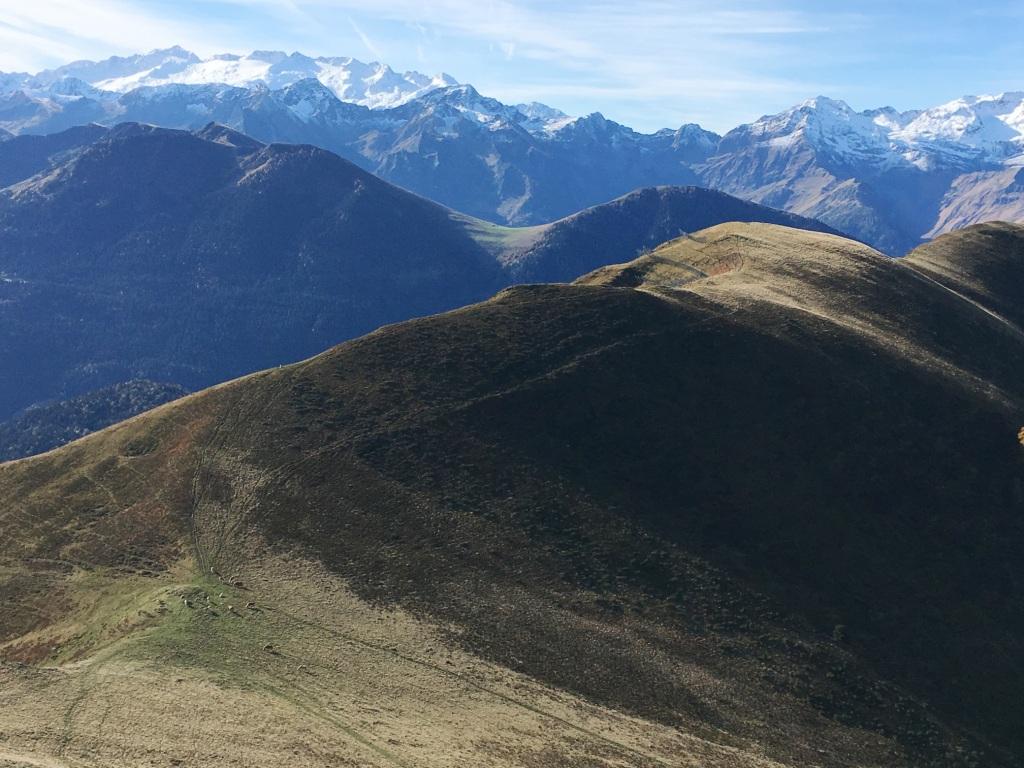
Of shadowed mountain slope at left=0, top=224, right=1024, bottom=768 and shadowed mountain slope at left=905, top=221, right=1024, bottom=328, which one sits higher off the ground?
shadowed mountain slope at left=905, top=221, right=1024, bottom=328

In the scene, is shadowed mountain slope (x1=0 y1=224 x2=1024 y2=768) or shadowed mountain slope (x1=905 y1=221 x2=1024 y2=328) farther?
shadowed mountain slope (x1=905 y1=221 x2=1024 y2=328)

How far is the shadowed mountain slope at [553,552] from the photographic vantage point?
64562 mm

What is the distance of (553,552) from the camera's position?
89.1m

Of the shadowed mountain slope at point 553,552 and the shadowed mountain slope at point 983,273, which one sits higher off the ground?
the shadowed mountain slope at point 983,273

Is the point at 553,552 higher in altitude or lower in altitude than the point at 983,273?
Result: lower

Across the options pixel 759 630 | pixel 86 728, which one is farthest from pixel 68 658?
pixel 759 630

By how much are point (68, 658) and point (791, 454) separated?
291 ft

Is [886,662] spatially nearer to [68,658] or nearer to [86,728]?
[86,728]

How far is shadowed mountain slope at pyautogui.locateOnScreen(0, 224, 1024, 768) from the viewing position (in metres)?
64.6

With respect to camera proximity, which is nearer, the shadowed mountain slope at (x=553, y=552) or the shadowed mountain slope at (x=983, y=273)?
the shadowed mountain slope at (x=553, y=552)

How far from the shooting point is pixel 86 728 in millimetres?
55250

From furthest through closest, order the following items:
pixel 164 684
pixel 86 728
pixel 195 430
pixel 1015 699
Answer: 1. pixel 195 430
2. pixel 1015 699
3. pixel 164 684
4. pixel 86 728

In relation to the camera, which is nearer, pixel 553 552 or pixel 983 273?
pixel 553 552

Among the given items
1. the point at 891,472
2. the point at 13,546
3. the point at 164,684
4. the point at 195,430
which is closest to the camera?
the point at 164,684
